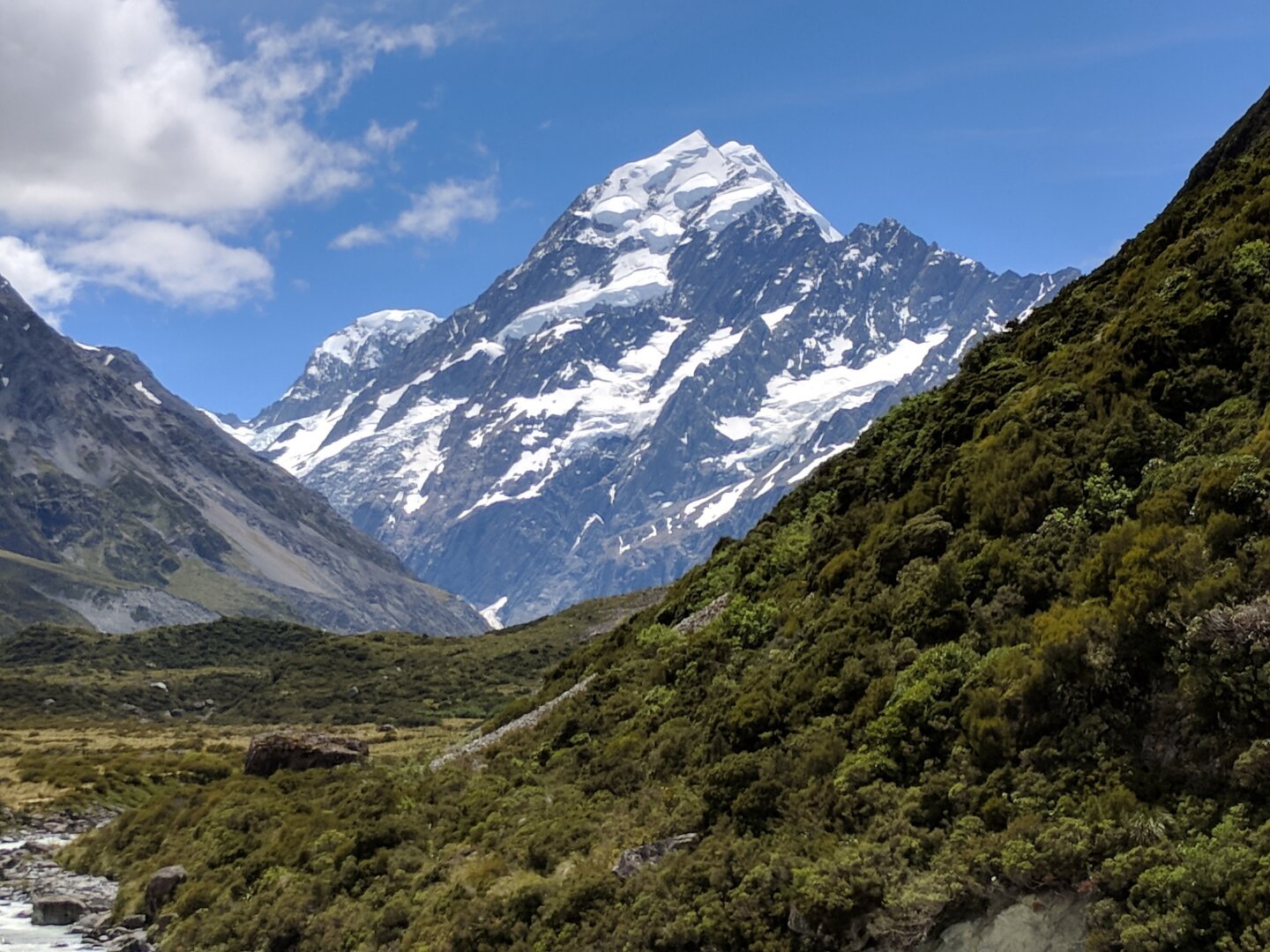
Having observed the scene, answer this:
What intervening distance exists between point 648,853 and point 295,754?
1425 inches

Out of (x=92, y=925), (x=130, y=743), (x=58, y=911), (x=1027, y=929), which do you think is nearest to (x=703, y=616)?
(x=92, y=925)

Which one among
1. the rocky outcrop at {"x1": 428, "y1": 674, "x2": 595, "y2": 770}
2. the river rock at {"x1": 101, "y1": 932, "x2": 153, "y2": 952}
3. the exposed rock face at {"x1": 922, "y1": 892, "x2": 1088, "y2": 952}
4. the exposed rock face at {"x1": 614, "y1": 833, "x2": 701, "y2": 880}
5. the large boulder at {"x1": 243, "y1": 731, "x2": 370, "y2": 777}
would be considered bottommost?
the exposed rock face at {"x1": 922, "y1": 892, "x2": 1088, "y2": 952}

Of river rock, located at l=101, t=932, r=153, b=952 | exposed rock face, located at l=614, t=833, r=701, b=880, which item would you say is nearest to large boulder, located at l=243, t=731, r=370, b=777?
river rock, located at l=101, t=932, r=153, b=952

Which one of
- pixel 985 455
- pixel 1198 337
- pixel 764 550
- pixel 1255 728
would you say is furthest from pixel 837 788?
pixel 764 550

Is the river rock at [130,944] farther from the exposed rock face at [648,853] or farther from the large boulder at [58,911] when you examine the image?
the exposed rock face at [648,853]

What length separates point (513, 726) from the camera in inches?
1850

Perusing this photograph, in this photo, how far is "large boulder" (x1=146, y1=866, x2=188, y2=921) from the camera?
125 ft

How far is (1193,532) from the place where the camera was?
20016 millimetres

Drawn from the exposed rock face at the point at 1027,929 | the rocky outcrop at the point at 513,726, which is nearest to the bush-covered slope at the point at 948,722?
the exposed rock face at the point at 1027,929

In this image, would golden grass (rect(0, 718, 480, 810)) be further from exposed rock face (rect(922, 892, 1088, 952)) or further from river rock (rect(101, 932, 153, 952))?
exposed rock face (rect(922, 892, 1088, 952))

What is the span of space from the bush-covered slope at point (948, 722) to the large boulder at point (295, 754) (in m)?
10.9

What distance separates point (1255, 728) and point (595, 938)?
1276 cm

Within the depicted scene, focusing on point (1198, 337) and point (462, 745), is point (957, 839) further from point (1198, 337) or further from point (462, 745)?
point (462, 745)

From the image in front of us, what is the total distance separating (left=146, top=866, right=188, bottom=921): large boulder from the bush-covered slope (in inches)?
55.0
